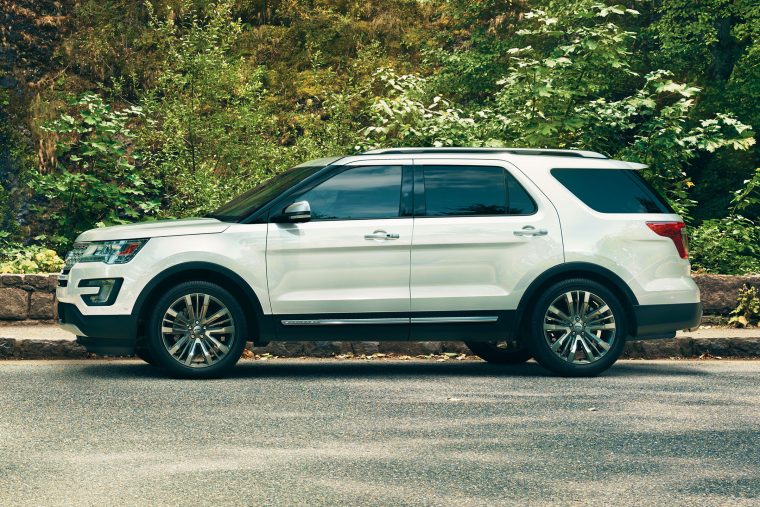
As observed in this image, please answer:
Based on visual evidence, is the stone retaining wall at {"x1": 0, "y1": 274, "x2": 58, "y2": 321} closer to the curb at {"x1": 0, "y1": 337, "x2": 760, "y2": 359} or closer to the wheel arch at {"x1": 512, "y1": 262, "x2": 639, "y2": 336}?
the curb at {"x1": 0, "y1": 337, "x2": 760, "y2": 359}

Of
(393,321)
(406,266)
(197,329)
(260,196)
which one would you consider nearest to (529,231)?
(406,266)

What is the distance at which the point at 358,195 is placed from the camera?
10391 millimetres

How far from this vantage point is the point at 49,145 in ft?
61.3

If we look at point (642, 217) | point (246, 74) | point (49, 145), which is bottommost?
point (642, 217)

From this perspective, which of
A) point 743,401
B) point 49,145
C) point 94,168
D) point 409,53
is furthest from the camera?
point 409,53

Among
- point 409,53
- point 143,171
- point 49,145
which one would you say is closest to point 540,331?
point 143,171

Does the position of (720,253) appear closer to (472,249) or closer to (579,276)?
(579,276)

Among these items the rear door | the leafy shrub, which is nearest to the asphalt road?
Answer: the rear door

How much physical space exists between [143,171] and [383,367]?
5139 millimetres

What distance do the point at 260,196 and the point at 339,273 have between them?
112cm

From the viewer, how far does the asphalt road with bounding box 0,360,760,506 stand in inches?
242

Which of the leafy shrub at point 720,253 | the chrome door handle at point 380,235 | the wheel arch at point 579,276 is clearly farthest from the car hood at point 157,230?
the leafy shrub at point 720,253

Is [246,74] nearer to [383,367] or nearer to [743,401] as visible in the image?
[383,367]

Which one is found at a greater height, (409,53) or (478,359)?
(409,53)
